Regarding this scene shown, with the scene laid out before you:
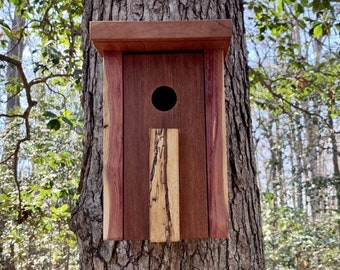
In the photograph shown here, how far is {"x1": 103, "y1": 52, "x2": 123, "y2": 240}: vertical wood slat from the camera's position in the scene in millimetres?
1185

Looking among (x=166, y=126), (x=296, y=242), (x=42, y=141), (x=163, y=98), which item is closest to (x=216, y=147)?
(x=166, y=126)

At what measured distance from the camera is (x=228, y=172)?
1435mm

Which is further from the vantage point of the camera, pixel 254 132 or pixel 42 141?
pixel 254 132

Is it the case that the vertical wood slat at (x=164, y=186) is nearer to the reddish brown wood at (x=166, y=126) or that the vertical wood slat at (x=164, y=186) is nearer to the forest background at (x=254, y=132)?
the reddish brown wood at (x=166, y=126)

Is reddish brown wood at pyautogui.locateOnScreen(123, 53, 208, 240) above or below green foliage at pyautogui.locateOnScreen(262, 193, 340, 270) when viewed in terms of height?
above

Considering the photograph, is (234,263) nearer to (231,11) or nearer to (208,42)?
(208,42)

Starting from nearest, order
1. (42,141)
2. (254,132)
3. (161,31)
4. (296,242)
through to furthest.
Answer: (161,31), (42,141), (296,242), (254,132)

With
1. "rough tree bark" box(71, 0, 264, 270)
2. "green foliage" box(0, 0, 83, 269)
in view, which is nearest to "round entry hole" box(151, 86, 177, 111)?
"rough tree bark" box(71, 0, 264, 270)

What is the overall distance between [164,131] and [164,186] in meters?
0.15

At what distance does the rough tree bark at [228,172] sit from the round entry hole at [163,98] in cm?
23

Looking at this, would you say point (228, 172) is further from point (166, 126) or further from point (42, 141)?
point (42, 141)

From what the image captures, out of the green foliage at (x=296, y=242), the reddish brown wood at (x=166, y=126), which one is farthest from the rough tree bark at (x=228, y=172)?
the green foliage at (x=296, y=242)

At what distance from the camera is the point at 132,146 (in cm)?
122

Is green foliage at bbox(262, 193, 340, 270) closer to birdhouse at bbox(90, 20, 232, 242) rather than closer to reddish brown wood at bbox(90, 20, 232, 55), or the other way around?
birdhouse at bbox(90, 20, 232, 242)
